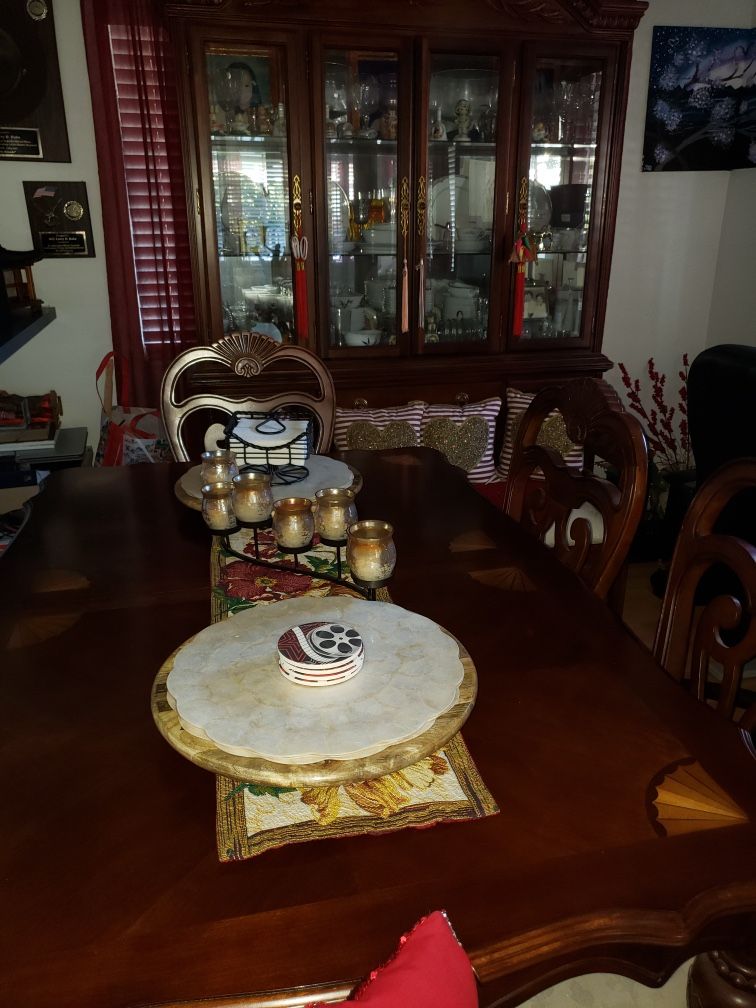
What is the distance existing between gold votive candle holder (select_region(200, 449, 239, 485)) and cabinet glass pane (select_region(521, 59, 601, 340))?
1557mm

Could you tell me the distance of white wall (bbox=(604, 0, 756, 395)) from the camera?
2.86 meters

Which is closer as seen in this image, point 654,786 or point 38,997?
point 38,997

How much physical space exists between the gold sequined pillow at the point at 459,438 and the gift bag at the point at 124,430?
90cm

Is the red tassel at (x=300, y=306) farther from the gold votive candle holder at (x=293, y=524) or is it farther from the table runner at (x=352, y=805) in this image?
the table runner at (x=352, y=805)

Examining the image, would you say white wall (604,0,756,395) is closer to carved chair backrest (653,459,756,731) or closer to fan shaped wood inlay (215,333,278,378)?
fan shaped wood inlay (215,333,278,378)

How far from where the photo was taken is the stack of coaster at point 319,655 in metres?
0.77

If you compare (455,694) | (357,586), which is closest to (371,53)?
(357,586)

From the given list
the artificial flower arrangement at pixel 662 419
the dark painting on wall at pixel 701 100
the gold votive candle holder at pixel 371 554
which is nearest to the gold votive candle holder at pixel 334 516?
the gold votive candle holder at pixel 371 554

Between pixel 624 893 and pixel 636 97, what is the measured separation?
3046mm

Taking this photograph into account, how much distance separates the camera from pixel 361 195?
2.46 metres

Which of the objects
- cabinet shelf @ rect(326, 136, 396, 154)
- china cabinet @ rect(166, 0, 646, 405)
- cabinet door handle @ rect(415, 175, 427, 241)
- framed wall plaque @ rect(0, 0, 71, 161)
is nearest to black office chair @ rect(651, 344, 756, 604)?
china cabinet @ rect(166, 0, 646, 405)

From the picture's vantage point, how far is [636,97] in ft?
9.38

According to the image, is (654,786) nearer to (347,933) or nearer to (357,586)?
(347,933)

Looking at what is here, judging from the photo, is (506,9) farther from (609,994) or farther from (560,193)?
(609,994)
